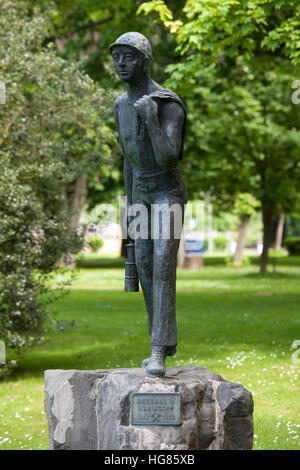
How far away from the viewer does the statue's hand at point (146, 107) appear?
6.40 m

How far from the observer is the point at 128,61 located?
6.55 m

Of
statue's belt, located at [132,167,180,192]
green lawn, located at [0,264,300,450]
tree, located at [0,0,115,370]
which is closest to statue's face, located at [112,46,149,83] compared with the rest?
statue's belt, located at [132,167,180,192]

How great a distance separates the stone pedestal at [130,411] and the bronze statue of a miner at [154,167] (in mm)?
288

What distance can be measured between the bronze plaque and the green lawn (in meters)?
2.58

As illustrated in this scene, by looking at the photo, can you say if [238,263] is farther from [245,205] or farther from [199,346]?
[199,346]

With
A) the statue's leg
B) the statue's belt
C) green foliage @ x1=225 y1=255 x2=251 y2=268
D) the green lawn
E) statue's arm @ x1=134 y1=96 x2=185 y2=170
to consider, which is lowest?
the green lawn

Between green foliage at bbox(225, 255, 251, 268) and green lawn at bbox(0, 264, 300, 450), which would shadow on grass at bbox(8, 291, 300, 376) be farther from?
green foliage at bbox(225, 255, 251, 268)

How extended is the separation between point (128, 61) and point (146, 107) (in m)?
0.47

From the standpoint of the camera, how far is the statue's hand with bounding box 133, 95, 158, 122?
640 cm

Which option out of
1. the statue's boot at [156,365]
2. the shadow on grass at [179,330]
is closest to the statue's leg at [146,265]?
the statue's boot at [156,365]

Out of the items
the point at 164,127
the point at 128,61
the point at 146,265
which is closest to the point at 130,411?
the point at 146,265

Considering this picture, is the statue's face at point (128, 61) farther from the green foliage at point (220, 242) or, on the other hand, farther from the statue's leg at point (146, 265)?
the green foliage at point (220, 242)
